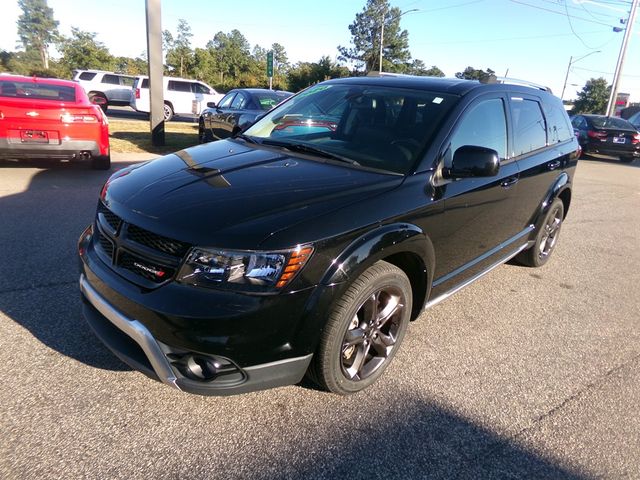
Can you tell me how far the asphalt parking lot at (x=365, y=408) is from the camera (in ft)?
6.97

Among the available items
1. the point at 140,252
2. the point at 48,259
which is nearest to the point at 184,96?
the point at 48,259

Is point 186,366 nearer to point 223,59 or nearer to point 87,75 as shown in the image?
point 87,75

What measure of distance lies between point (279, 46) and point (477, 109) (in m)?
101

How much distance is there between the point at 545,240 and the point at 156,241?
167 inches

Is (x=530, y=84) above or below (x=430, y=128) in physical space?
above

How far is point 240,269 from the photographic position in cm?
207

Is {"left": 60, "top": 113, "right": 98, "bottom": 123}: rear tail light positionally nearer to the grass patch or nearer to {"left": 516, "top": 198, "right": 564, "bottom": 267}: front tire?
the grass patch

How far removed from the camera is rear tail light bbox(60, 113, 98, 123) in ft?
22.1

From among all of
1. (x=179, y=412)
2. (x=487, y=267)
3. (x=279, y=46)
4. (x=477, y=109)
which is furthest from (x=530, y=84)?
(x=279, y=46)

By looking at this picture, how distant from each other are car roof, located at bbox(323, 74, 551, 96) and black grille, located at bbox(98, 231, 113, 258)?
7.56 ft

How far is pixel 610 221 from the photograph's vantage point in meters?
7.50

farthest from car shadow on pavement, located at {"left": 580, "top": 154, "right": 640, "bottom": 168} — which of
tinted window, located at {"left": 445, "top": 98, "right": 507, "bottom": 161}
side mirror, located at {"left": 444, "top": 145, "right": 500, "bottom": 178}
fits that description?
side mirror, located at {"left": 444, "top": 145, "right": 500, "bottom": 178}

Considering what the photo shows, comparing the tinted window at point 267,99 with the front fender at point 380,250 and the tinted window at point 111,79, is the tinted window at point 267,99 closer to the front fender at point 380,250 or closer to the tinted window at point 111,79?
the front fender at point 380,250

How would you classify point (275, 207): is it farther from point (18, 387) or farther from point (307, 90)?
point (307, 90)
